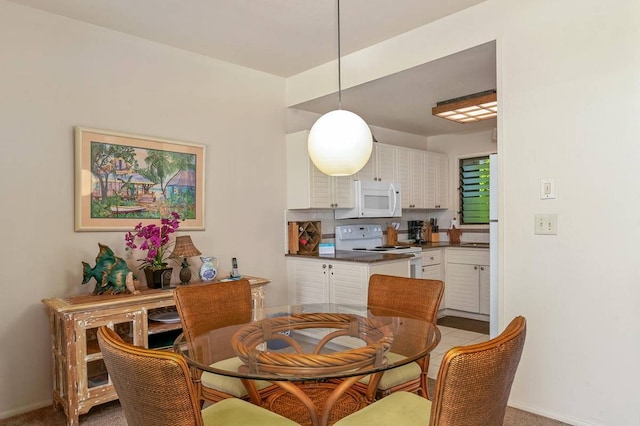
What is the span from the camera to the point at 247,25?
9.80ft

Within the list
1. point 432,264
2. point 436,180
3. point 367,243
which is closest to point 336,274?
point 367,243

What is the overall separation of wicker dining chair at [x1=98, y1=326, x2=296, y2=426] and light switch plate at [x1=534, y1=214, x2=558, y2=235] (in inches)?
85.2

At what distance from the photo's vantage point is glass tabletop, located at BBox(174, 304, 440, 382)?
151cm

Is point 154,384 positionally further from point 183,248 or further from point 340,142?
point 183,248

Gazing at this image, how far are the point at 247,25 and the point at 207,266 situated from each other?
178 cm

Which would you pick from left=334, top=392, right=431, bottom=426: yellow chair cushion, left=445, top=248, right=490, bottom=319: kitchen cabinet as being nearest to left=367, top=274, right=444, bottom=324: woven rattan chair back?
left=334, top=392, right=431, bottom=426: yellow chair cushion

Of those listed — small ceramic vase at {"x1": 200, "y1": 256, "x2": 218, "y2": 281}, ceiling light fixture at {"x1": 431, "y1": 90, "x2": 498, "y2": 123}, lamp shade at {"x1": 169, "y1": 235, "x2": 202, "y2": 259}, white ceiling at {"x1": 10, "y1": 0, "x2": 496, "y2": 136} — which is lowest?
small ceramic vase at {"x1": 200, "y1": 256, "x2": 218, "y2": 281}

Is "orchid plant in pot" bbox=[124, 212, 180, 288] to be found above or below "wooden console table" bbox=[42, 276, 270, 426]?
above

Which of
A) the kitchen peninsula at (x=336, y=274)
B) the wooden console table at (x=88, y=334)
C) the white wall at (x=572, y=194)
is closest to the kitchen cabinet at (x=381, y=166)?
the kitchen peninsula at (x=336, y=274)

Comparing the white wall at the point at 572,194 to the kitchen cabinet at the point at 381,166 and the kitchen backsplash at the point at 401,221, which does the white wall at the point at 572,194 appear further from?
the kitchen backsplash at the point at 401,221

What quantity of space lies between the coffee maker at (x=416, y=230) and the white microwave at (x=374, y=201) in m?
0.72

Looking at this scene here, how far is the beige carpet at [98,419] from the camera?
8.07 ft

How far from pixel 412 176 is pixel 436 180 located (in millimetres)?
534

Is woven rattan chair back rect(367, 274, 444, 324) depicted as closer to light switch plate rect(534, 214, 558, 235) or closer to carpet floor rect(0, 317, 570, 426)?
light switch plate rect(534, 214, 558, 235)
